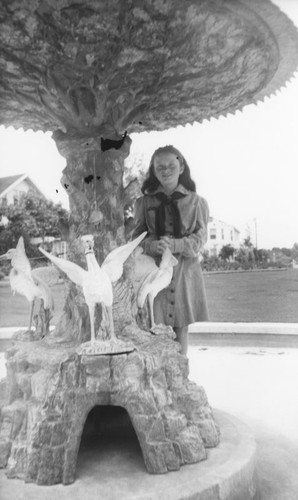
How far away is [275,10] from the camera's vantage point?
3305mm

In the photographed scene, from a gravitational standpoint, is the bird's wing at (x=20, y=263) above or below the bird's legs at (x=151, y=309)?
above

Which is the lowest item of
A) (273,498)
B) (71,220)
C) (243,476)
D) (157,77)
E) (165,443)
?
(273,498)

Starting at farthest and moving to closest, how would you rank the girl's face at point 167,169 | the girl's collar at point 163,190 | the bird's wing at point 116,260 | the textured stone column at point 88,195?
the girl's collar at point 163,190 → the girl's face at point 167,169 → the textured stone column at point 88,195 → the bird's wing at point 116,260

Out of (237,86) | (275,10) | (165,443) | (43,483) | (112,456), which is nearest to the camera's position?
(275,10)

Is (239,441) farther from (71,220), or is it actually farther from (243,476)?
(71,220)

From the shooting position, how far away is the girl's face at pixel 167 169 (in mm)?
5098

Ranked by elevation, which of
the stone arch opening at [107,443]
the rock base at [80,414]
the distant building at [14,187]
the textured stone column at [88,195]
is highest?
the distant building at [14,187]

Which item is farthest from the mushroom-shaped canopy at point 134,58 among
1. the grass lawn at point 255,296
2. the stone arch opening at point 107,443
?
the grass lawn at point 255,296

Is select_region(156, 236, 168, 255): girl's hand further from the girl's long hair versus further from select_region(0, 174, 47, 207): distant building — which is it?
select_region(0, 174, 47, 207): distant building

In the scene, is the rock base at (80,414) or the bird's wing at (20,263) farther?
the bird's wing at (20,263)

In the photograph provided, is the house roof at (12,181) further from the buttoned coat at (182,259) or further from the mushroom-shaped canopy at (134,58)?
the buttoned coat at (182,259)

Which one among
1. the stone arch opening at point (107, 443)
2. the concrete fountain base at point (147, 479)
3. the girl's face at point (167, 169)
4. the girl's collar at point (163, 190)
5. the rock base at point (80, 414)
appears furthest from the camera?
the girl's collar at point (163, 190)

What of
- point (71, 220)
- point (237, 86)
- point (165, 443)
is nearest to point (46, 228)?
point (71, 220)

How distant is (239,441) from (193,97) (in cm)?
339
